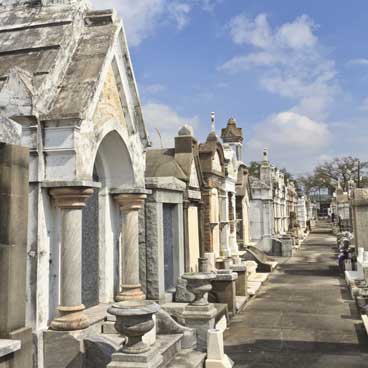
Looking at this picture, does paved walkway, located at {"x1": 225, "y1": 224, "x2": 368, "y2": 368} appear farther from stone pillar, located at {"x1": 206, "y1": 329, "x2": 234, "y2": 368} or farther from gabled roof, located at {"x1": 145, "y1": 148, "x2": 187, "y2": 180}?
gabled roof, located at {"x1": 145, "y1": 148, "x2": 187, "y2": 180}

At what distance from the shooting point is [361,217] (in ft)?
51.3

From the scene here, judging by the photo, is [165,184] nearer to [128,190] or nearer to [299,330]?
[128,190]

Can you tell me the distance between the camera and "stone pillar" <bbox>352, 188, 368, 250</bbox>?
51.1 ft

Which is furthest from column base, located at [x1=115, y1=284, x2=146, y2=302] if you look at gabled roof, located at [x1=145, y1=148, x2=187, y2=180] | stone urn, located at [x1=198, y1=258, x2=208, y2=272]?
stone urn, located at [x1=198, y1=258, x2=208, y2=272]

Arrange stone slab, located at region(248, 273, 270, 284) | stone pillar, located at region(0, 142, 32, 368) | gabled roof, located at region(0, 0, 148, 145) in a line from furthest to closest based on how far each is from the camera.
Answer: stone slab, located at region(248, 273, 270, 284)
gabled roof, located at region(0, 0, 148, 145)
stone pillar, located at region(0, 142, 32, 368)

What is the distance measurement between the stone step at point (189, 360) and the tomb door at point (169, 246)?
2.55 meters

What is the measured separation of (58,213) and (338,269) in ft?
53.5

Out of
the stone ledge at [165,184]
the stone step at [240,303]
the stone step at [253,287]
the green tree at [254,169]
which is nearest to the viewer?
the stone ledge at [165,184]

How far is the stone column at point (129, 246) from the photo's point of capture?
741 centimetres

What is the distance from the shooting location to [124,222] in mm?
7570

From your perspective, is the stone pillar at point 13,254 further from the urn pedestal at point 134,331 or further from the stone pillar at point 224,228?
the stone pillar at point 224,228

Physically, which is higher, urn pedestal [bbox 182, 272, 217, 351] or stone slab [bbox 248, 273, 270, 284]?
urn pedestal [bbox 182, 272, 217, 351]

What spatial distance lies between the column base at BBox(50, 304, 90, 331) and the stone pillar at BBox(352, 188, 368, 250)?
1253 centimetres

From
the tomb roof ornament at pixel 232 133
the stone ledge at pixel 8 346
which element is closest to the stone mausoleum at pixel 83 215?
the stone ledge at pixel 8 346
